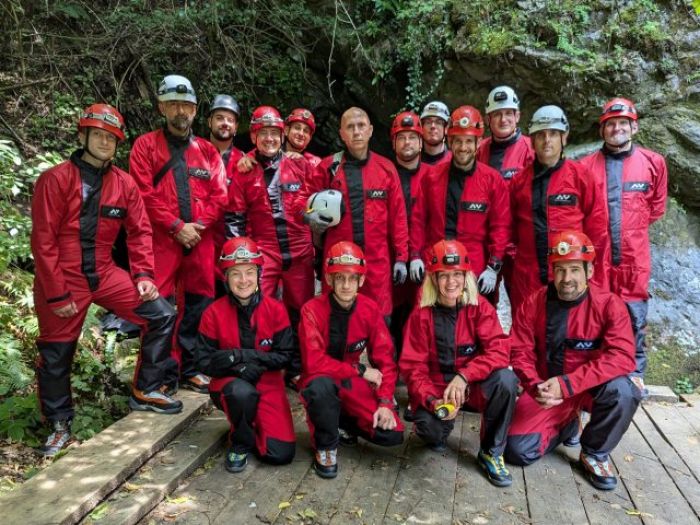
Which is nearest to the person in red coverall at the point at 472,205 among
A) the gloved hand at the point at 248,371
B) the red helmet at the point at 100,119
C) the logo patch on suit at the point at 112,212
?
the gloved hand at the point at 248,371

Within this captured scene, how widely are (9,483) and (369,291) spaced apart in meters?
3.07

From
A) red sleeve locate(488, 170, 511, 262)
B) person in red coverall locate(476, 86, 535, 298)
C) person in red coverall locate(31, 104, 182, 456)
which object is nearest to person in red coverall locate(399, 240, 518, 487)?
red sleeve locate(488, 170, 511, 262)

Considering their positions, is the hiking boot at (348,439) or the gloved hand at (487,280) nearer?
the hiking boot at (348,439)

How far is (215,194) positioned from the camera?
5.01m

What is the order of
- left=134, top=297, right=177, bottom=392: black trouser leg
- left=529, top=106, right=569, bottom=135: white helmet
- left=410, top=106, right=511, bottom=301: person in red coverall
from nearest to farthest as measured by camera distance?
left=134, top=297, right=177, bottom=392: black trouser leg, left=529, top=106, right=569, bottom=135: white helmet, left=410, top=106, right=511, bottom=301: person in red coverall

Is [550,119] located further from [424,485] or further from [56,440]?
[56,440]

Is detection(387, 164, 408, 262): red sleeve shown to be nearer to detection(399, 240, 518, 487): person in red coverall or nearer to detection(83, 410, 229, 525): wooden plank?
detection(399, 240, 518, 487): person in red coverall

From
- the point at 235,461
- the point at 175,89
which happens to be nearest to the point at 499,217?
the point at 235,461

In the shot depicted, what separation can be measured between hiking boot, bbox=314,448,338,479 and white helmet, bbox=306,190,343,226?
190 centimetres

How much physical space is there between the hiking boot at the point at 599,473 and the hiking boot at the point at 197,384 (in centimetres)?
319

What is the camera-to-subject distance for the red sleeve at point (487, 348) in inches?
148

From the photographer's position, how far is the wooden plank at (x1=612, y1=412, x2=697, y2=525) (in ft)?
10.8

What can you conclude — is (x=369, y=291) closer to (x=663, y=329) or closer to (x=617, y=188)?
(x=617, y=188)

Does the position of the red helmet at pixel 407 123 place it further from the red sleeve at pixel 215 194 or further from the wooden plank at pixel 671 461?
the wooden plank at pixel 671 461
